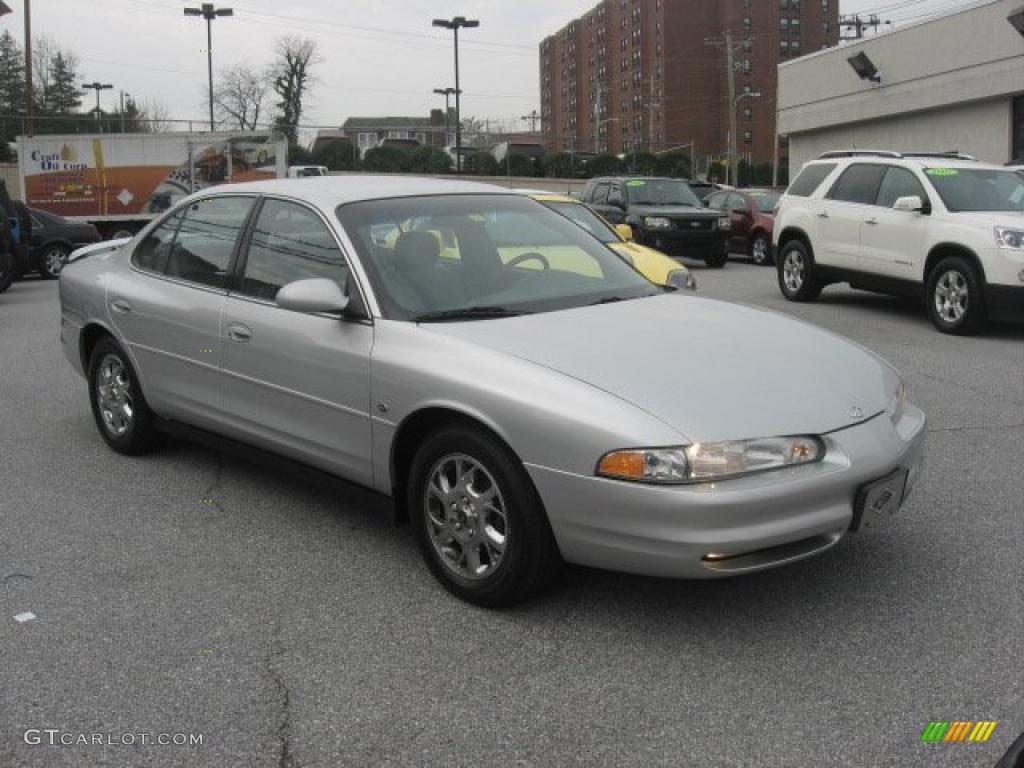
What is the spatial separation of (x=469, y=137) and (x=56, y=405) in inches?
3150

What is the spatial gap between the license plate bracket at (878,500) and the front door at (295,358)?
183 cm

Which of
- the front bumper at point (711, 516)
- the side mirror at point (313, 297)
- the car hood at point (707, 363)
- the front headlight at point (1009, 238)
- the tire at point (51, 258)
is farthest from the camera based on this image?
the tire at point (51, 258)

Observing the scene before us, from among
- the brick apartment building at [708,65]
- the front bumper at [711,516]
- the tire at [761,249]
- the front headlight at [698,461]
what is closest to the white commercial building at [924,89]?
the tire at [761,249]

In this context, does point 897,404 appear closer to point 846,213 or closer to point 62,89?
point 846,213

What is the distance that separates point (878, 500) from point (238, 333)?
2834mm

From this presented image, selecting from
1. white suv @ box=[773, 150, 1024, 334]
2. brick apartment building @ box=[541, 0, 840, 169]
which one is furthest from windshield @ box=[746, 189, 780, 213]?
brick apartment building @ box=[541, 0, 840, 169]

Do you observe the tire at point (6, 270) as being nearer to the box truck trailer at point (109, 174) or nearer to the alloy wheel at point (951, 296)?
the box truck trailer at point (109, 174)

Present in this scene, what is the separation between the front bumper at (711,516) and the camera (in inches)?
126

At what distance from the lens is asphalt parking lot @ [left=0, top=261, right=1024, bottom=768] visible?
115 inches

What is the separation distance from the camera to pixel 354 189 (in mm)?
4766

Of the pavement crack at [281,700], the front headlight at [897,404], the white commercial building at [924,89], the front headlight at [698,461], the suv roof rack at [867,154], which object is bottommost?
the pavement crack at [281,700]

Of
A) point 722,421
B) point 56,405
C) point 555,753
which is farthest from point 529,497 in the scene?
point 56,405

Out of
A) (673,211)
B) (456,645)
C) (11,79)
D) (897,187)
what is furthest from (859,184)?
→ (11,79)

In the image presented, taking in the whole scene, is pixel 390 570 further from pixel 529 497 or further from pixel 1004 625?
pixel 1004 625
